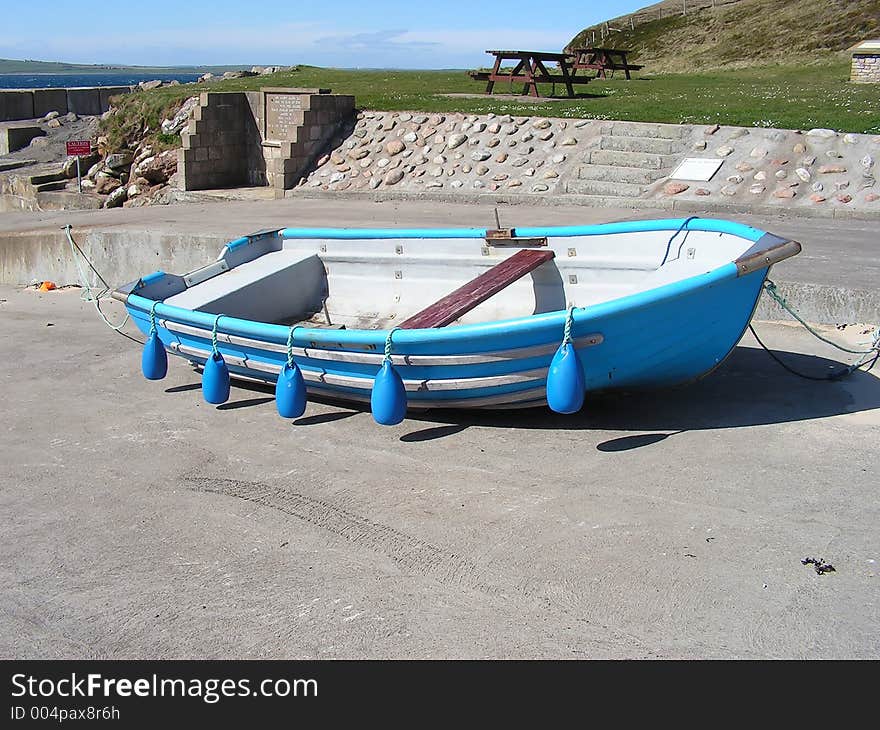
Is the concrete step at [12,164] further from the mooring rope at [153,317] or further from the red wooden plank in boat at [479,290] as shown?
the red wooden plank in boat at [479,290]

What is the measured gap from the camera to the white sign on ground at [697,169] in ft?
39.7

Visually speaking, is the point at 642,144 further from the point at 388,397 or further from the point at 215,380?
the point at 388,397

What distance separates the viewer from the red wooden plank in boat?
21.4 ft

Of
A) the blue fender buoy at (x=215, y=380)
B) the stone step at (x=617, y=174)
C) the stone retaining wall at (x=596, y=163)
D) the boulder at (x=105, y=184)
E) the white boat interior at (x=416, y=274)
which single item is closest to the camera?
the blue fender buoy at (x=215, y=380)

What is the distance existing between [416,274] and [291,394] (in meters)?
2.08

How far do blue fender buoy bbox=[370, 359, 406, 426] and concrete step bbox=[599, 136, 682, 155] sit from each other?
817cm

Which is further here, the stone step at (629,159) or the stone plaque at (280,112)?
the stone plaque at (280,112)

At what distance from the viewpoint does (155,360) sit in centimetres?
706

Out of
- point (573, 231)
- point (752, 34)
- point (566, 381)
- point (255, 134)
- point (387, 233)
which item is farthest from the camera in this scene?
point (752, 34)

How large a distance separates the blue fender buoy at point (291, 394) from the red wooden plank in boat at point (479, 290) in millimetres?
735

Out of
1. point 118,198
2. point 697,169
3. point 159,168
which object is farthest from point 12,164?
point 697,169

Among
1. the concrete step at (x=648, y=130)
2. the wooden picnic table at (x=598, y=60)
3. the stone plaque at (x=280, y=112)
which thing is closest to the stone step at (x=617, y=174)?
the concrete step at (x=648, y=130)
